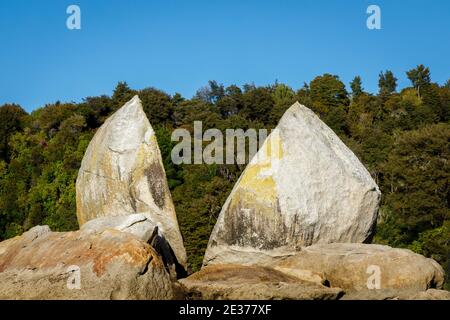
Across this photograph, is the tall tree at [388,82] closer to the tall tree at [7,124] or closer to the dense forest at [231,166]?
the dense forest at [231,166]

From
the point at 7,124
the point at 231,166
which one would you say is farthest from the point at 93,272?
the point at 7,124

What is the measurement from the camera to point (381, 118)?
2739 inches

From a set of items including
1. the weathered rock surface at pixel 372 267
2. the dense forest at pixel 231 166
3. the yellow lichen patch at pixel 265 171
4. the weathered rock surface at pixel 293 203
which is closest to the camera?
the weathered rock surface at pixel 372 267

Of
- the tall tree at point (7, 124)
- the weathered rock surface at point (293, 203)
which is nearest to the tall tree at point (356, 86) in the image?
the tall tree at point (7, 124)

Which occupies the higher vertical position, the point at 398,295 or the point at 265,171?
the point at 265,171

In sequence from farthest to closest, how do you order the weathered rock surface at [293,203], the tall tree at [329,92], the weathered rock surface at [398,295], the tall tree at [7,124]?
the tall tree at [329,92]
the tall tree at [7,124]
the weathered rock surface at [293,203]
the weathered rock surface at [398,295]

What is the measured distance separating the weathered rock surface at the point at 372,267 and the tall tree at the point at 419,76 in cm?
6917

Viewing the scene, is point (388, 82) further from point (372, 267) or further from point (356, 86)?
point (372, 267)

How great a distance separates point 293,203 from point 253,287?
10.1 feet

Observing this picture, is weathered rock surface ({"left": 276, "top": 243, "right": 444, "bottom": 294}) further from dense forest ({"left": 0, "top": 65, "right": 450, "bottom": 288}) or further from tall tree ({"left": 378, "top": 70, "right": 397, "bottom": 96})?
tall tree ({"left": 378, "top": 70, "right": 397, "bottom": 96})

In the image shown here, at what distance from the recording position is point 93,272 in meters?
10.9

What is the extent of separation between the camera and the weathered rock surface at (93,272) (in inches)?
423
